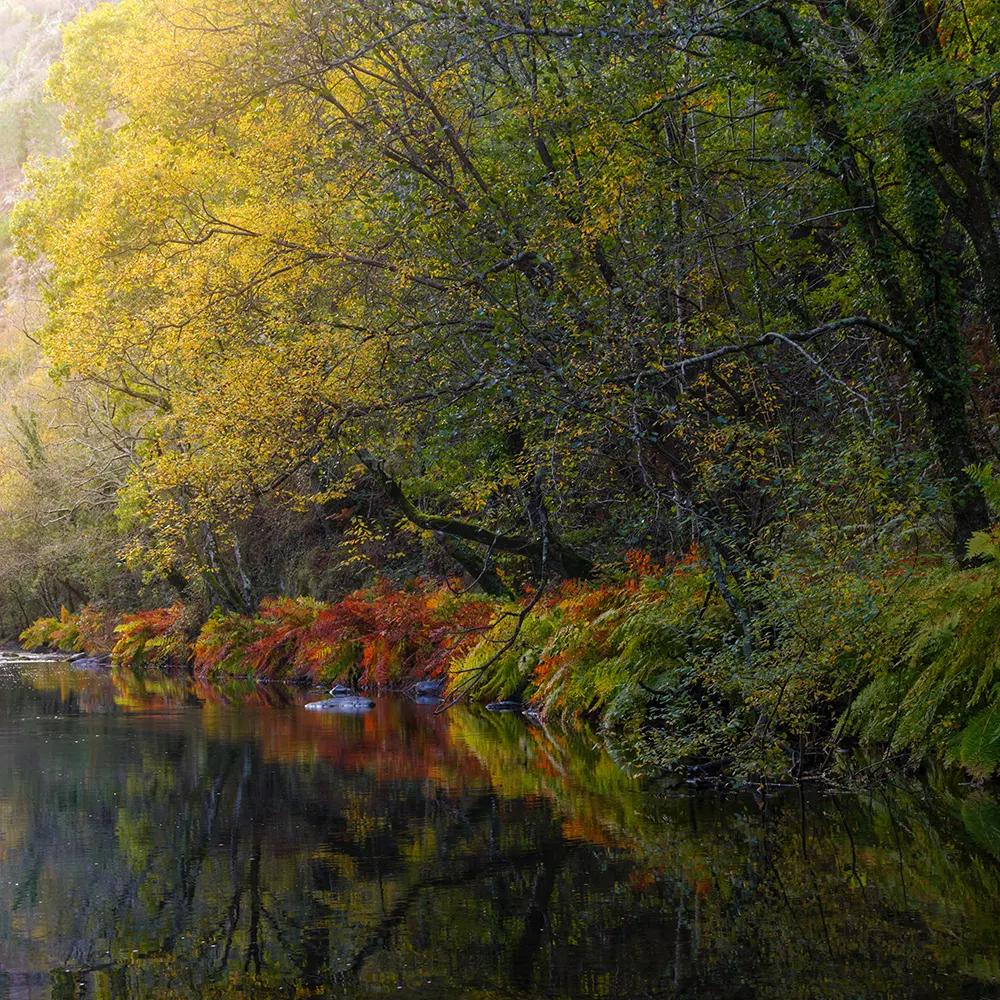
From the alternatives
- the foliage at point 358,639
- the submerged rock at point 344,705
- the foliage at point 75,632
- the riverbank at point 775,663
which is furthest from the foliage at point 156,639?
the riverbank at point 775,663

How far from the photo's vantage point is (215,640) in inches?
953

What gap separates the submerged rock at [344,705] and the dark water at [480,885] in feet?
17.6

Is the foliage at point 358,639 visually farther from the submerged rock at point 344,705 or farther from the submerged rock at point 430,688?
the submerged rock at point 344,705

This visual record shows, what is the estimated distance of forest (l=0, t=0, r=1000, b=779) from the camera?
24.8ft

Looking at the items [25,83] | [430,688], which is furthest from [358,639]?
[25,83]

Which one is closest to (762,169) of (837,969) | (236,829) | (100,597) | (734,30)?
(734,30)

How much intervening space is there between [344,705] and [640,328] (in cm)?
821

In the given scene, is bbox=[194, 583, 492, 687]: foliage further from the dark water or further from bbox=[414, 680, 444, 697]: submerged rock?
the dark water

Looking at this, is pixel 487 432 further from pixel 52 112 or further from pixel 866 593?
pixel 52 112

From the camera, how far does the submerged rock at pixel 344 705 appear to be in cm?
1470

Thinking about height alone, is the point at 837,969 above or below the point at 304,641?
above

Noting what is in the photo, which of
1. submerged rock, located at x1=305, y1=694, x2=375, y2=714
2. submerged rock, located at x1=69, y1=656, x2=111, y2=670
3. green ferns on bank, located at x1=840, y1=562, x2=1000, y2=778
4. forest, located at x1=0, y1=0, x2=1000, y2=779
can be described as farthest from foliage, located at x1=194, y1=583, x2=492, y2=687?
green ferns on bank, located at x1=840, y1=562, x2=1000, y2=778

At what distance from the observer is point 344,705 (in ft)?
49.4

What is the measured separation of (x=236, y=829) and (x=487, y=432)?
6170mm
